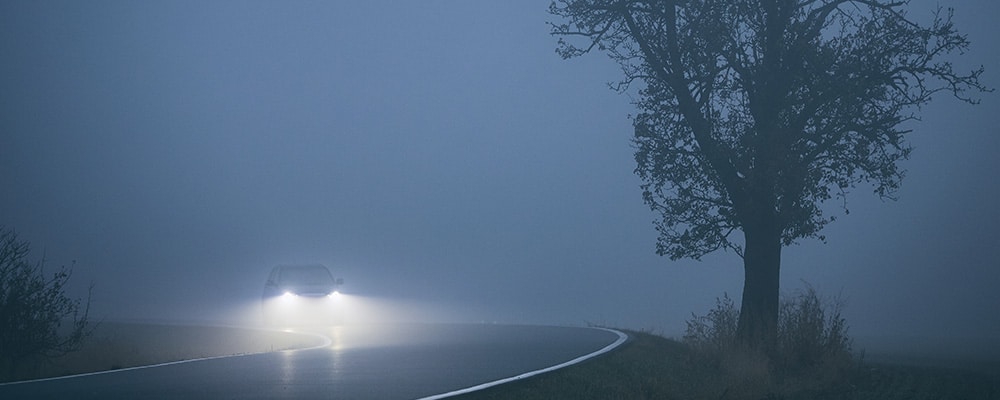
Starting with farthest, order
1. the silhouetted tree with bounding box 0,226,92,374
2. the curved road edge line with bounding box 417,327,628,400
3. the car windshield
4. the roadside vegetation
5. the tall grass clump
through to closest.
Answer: the car windshield, the silhouetted tree with bounding box 0,226,92,374, the tall grass clump, the roadside vegetation, the curved road edge line with bounding box 417,327,628,400

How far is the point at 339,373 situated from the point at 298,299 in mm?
18593

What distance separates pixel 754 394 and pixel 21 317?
508 inches

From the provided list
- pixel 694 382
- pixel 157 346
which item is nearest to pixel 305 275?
pixel 157 346

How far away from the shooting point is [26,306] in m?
21.3

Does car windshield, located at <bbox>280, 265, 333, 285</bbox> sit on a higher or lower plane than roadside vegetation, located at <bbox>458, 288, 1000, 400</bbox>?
higher

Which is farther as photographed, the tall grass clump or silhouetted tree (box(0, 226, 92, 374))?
silhouetted tree (box(0, 226, 92, 374))

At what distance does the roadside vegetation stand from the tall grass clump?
0.05 feet

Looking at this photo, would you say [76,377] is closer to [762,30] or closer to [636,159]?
[636,159]

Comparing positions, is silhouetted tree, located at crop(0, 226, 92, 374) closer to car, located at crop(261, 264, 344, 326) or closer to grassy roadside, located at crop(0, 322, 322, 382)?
grassy roadside, located at crop(0, 322, 322, 382)

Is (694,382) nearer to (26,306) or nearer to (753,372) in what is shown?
(753,372)

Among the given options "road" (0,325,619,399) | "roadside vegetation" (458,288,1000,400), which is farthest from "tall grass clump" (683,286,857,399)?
"road" (0,325,619,399)

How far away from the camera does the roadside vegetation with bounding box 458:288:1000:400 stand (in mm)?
14789

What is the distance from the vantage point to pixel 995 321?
43.8 metres

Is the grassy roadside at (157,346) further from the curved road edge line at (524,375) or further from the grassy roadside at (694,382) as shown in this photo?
the grassy roadside at (694,382)
